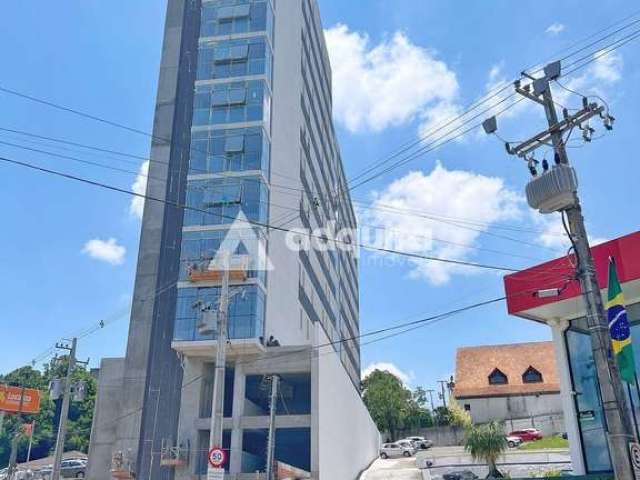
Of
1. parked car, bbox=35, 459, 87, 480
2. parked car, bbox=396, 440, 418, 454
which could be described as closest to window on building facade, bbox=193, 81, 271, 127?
parked car, bbox=35, 459, 87, 480

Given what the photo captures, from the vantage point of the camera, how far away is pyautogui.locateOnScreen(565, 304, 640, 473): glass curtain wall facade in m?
17.3

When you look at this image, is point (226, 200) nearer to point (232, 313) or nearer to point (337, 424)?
point (232, 313)

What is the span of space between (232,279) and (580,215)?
25665 mm

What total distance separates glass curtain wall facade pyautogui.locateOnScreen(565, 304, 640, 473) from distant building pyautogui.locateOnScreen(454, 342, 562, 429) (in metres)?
35.7

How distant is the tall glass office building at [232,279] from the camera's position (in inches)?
1320

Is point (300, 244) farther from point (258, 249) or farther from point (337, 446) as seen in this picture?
point (337, 446)

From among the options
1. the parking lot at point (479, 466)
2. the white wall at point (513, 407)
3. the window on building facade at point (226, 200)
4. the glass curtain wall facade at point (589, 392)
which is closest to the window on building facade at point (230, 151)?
the window on building facade at point (226, 200)

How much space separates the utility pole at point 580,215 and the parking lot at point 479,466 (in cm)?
2239

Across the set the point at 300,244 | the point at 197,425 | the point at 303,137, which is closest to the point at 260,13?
the point at 303,137

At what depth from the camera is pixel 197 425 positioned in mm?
33469

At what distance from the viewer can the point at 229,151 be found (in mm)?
37406

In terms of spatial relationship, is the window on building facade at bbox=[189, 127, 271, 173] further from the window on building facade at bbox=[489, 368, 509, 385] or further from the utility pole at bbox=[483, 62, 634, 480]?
the window on building facade at bbox=[489, 368, 509, 385]

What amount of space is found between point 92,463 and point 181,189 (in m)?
19.9

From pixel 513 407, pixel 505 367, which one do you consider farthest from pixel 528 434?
pixel 505 367
